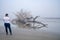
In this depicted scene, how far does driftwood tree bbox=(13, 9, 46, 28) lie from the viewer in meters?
2.55

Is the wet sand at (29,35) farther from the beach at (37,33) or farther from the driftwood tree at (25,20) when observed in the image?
the driftwood tree at (25,20)

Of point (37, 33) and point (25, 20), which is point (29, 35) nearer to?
point (37, 33)

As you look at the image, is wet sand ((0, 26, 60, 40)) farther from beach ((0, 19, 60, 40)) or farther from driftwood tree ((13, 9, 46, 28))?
driftwood tree ((13, 9, 46, 28))

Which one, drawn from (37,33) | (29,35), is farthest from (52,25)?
(29,35)

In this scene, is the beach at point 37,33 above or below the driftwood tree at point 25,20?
below

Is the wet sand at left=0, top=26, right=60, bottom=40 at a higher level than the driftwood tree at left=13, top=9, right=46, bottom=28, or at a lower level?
lower

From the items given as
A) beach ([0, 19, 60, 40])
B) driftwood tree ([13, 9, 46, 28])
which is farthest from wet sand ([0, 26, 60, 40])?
driftwood tree ([13, 9, 46, 28])

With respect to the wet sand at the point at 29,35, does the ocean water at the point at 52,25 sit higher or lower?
higher

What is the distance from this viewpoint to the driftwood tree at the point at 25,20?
8.35 feet

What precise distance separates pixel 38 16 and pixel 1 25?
2.67 feet

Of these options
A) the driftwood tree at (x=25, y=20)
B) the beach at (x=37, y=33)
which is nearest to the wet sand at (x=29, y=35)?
the beach at (x=37, y=33)

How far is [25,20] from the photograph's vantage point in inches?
101

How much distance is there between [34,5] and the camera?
102 inches

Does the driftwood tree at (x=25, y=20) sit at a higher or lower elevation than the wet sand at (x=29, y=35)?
higher
